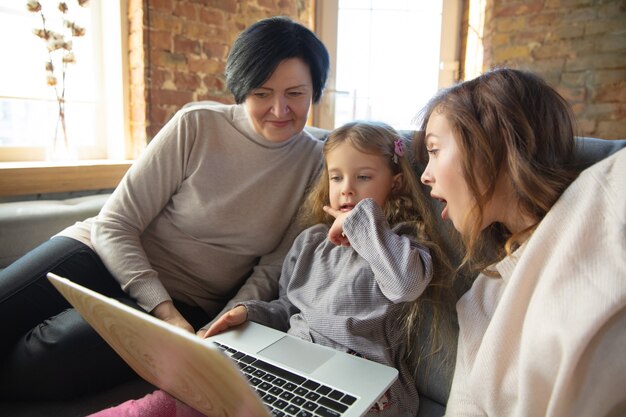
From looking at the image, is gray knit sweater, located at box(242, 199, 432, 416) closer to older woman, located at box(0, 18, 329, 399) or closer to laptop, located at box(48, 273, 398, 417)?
laptop, located at box(48, 273, 398, 417)

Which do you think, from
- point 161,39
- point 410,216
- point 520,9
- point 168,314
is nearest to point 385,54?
point 520,9

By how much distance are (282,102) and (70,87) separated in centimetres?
151

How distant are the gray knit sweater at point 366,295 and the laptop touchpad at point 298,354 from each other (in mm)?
78

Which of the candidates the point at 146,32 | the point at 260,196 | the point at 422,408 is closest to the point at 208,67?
the point at 146,32

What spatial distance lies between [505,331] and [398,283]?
0.71 ft

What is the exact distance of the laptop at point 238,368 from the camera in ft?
1.76

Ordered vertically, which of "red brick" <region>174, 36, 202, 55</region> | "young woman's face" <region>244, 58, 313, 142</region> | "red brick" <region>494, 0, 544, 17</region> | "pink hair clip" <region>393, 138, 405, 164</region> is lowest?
"pink hair clip" <region>393, 138, 405, 164</region>

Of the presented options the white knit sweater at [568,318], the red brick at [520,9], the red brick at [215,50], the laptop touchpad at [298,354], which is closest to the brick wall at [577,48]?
the red brick at [520,9]

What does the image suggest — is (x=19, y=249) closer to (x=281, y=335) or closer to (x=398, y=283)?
(x=281, y=335)

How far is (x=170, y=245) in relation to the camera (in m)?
1.27

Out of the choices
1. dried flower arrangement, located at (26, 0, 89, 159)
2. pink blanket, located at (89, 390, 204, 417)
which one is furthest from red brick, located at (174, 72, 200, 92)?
pink blanket, located at (89, 390, 204, 417)

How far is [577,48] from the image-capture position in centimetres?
235

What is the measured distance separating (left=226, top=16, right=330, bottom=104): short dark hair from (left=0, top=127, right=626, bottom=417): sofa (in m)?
0.36

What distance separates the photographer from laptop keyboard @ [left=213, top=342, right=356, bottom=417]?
692 millimetres
